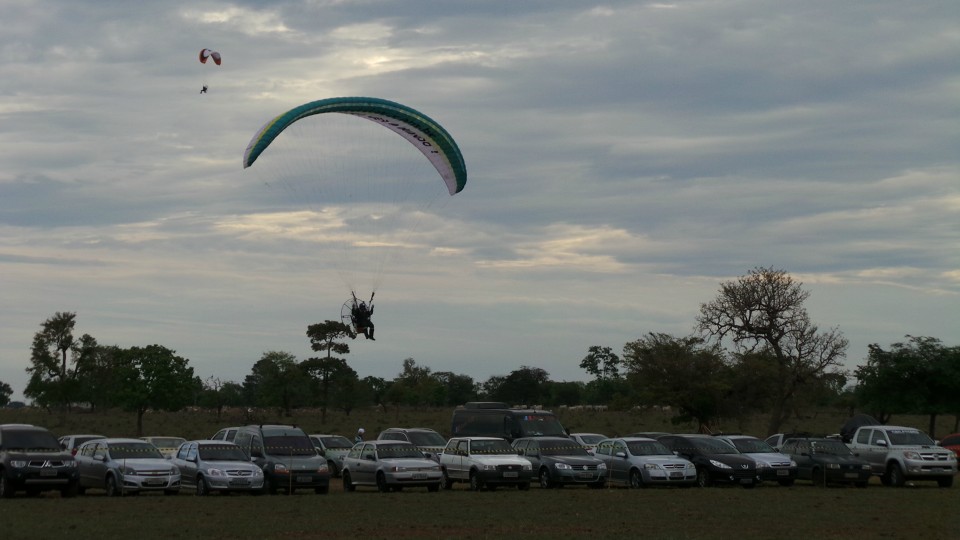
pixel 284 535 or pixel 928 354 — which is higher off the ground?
pixel 928 354

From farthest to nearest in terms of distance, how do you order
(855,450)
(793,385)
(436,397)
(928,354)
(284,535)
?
(436,397) < (793,385) < (928,354) < (855,450) < (284,535)

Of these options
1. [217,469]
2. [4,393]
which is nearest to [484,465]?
[217,469]

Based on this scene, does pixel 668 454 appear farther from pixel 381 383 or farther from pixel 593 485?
pixel 381 383

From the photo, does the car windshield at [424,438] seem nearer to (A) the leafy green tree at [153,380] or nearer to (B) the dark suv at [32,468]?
(B) the dark suv at [32,468]

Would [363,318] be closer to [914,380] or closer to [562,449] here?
[562,449]

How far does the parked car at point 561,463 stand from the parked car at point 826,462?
227 inches

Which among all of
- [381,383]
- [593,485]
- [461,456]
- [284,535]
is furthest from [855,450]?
[381,383]

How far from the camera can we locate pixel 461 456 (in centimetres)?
3148

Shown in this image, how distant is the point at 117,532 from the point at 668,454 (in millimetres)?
17461

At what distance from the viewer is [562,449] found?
1273 inches

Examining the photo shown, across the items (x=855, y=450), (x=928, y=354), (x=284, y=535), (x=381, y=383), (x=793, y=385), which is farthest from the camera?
(x=381, y=383)

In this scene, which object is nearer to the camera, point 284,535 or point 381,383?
point 284,535

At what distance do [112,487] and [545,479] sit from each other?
1152 cm

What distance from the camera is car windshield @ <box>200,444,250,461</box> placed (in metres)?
29.0
